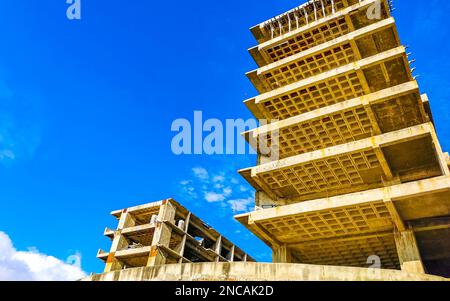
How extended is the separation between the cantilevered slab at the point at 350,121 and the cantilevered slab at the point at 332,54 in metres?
4.18

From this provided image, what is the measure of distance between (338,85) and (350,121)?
2.51 m

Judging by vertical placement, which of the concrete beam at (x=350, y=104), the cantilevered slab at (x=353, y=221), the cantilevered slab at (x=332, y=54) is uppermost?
the cantilevered slab at (x=332, y=54)

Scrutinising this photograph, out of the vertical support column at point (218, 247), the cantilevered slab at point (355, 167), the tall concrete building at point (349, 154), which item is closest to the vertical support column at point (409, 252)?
the tall concrete building at point (349, 154)

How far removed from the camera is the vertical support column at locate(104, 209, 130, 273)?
1263 inches

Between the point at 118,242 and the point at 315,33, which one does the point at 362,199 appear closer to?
the point at 315,33

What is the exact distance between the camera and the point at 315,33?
72.7 ft

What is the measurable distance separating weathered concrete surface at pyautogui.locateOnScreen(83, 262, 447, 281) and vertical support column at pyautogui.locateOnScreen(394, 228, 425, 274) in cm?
646

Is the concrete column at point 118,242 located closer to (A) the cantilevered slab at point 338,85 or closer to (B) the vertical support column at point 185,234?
(B) the vertical support column at point 185,234

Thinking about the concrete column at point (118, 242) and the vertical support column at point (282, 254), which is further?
the concrete column at point (118, 242)

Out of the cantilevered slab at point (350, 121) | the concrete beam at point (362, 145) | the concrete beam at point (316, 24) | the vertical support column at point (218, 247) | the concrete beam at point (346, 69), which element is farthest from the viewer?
the vertical support column at point (218, 247)

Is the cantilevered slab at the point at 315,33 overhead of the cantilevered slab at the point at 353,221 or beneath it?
overhead

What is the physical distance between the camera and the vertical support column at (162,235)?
96.8ft
